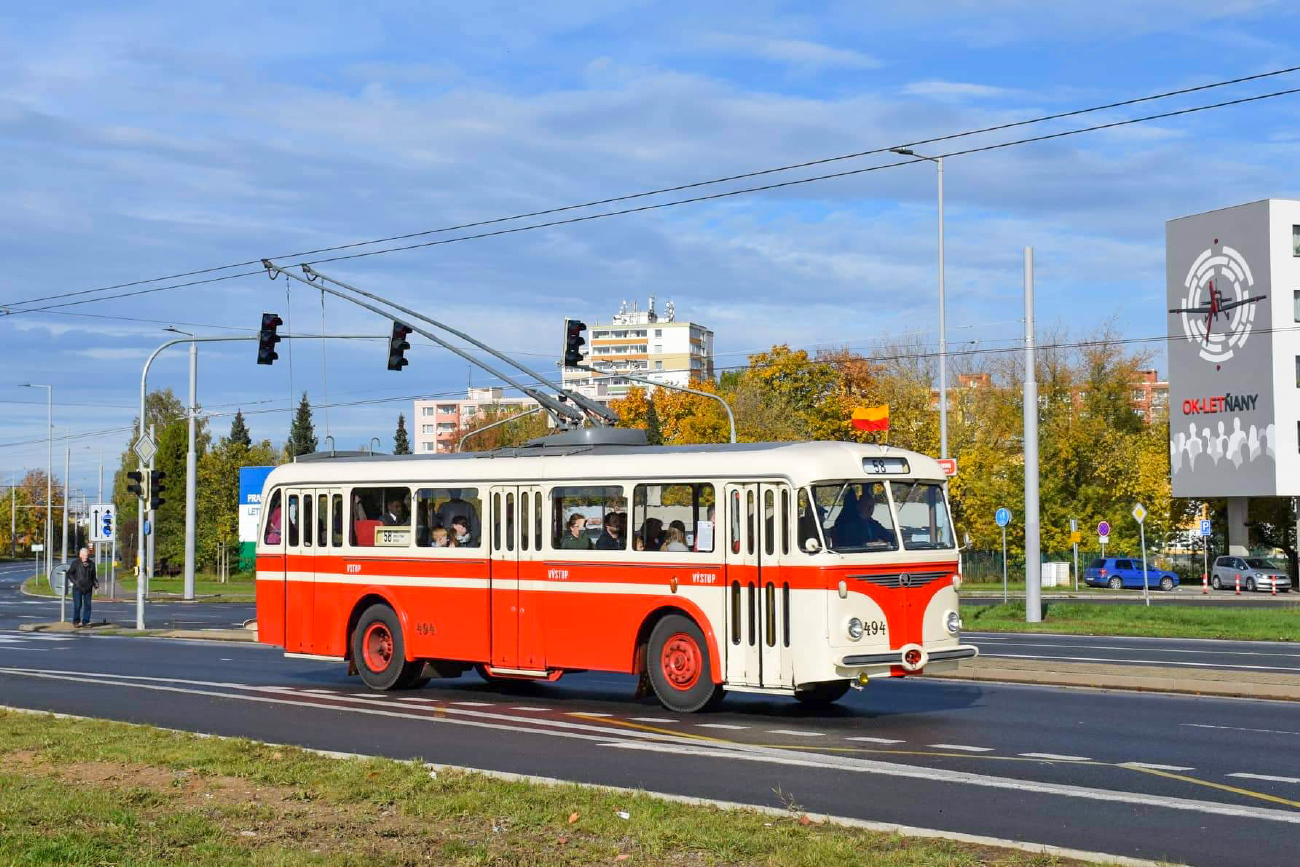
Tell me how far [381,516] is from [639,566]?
14.7ft

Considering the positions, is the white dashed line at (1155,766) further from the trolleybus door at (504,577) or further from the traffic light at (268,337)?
the traffic light at (268,337)

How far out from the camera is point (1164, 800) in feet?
34.5

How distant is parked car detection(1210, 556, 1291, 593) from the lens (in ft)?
212

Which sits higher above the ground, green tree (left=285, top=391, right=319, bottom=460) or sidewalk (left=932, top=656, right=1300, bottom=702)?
green tree (left=285, top=391, right=319, bottom=460)

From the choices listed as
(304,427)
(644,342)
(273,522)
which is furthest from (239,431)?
(273,522)

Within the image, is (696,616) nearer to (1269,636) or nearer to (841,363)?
(1269,636)

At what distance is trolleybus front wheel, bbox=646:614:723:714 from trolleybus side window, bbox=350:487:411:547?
4.23 metres

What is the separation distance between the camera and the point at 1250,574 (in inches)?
2576

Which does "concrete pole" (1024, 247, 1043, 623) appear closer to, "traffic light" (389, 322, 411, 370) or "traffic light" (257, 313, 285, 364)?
"traffic light" (389, 322, 411, 370)

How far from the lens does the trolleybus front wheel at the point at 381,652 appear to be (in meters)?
19.4

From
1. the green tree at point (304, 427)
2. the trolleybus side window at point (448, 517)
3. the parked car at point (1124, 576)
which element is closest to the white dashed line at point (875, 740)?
the trolleybus side window at point (448, 517)

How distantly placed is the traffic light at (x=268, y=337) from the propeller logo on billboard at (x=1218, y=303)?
49.6 m

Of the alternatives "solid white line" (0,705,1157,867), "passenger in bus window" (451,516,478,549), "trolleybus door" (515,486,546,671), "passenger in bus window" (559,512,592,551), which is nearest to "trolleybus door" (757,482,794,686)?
"passenger in bus window" (559,512,592,551)

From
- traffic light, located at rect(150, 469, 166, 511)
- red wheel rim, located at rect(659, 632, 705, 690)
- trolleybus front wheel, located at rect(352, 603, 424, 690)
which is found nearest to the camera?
red wheel rim, located at rect(659, 632, 705, 690)
